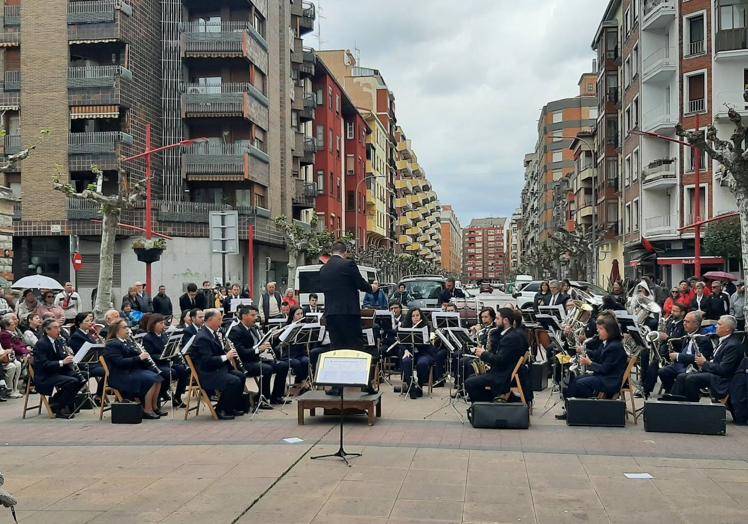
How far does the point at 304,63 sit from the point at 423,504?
5018 centimetres

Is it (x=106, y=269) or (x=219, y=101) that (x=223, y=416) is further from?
(x=219, y=101)

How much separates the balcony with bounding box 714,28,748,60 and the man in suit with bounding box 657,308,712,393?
101 ft

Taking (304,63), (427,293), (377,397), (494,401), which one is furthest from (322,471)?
(304,63)

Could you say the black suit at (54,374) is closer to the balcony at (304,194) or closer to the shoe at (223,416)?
the shoe at (223,416)

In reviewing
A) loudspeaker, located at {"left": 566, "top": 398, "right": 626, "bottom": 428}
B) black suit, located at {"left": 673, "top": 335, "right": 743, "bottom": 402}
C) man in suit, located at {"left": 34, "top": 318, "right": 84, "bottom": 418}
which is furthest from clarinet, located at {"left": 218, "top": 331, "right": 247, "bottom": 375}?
black suit, located at {"left": 673, "top": 335, "right": 743, "bottom": 402}

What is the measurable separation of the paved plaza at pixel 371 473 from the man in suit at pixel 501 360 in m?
0.57

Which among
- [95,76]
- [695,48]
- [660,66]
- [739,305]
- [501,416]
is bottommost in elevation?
[501,416]

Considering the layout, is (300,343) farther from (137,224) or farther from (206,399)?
(137,224)

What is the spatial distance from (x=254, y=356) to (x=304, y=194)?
41.9 meters

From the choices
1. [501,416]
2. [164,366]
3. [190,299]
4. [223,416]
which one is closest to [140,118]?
[190,299]

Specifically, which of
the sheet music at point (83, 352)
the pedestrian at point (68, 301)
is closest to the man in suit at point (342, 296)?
the sheet music at point (83, 352)

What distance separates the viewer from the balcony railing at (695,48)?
131 ft

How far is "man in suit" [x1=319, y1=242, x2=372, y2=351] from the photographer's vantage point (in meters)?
10.9

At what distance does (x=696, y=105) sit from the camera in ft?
132
